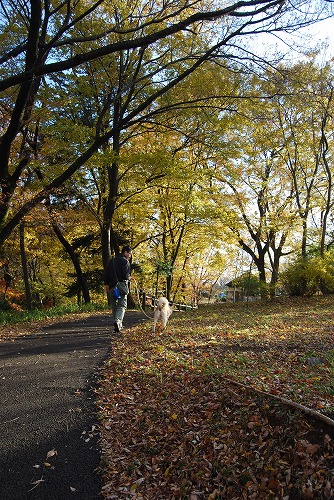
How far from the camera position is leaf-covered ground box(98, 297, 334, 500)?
2.74m

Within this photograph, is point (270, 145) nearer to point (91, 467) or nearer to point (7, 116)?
point (7, 116)

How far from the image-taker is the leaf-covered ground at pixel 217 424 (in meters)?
2.74

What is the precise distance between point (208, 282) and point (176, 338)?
2727 centimetres

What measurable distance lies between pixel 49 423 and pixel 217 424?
180 cm

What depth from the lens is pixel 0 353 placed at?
6480 mm

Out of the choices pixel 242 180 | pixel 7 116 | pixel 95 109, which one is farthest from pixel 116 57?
pixel 242 180

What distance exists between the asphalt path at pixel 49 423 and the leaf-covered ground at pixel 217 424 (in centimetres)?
18

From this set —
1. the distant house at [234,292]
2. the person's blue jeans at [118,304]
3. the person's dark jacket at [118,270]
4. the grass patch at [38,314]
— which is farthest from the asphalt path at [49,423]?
the distant house at [234,292]

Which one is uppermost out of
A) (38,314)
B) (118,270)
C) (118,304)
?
→ (118,270)

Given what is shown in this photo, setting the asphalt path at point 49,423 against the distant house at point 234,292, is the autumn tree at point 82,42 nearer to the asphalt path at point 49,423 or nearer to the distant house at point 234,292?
the asphalt path at point 49,423

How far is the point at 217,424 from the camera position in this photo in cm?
353

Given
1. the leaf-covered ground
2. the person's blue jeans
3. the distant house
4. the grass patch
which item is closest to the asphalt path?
the leaf-covered ground

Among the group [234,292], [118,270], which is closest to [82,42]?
[118,270]

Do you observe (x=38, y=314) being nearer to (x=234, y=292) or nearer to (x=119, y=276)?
(x=119, y=276)
